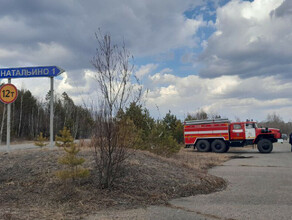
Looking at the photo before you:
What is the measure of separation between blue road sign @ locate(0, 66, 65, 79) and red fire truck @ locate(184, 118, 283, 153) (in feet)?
43.0

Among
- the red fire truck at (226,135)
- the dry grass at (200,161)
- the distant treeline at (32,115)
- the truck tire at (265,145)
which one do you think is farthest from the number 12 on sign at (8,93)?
the distant treeline at (32,115)

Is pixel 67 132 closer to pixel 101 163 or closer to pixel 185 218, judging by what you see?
pixel 101 163

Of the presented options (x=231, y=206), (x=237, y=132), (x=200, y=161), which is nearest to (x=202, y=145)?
(x=237, y=132)

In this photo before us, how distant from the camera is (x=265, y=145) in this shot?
1995 cm

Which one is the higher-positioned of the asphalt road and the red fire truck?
the red fire truck

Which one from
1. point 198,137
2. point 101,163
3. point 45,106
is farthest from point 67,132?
point 45,106

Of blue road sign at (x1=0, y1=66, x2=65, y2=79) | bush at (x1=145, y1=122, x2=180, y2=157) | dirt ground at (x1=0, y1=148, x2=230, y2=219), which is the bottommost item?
dirt ground at (x1=0, y1=148, x2=230, y2=219)

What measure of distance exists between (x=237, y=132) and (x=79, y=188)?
53.5ft

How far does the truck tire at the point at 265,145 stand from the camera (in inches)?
782

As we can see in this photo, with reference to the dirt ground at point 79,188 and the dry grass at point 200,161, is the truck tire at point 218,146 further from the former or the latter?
the dirt ground at point 79,188

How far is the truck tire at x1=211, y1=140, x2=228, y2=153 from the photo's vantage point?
20.7m

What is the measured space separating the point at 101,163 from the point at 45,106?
54.8m

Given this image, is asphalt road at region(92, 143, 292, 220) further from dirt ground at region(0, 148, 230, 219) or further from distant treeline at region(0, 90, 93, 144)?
distant treeline at region(0, 90, 93, 144)

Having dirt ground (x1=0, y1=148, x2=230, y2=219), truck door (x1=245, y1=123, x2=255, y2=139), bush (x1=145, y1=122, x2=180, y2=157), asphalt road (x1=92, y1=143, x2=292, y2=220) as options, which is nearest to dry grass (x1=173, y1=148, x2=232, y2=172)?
bush (x1=145, y1=122, x2=180, y2=157)
